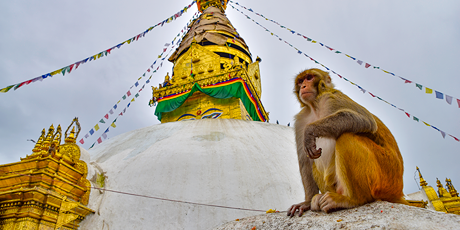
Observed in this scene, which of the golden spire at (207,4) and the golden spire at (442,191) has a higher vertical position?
the golden spire at (207,4)

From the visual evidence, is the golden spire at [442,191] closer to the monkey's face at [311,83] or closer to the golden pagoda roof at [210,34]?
the monkey's face at [311,83]

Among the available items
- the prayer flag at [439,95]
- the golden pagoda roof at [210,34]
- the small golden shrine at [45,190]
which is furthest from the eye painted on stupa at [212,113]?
the prayer flag at [439,95]

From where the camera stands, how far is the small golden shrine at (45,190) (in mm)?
3088

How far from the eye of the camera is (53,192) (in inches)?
127

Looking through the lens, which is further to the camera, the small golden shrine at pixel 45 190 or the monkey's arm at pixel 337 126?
the small golden shrine at pixel 45 190

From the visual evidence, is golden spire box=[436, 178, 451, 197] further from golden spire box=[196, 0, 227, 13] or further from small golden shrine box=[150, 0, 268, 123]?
golden spire box=[196, 0, 227, 13]

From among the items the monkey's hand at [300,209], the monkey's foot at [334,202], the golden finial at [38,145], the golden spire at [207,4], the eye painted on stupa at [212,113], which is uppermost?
the golden spire at [207,4]

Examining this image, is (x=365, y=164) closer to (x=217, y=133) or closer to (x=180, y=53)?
(x=217, y=133)

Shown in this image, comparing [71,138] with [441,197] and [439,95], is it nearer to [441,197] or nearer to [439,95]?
[439,95]

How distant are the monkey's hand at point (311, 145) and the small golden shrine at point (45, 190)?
3189mm

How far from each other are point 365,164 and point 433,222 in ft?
1.36

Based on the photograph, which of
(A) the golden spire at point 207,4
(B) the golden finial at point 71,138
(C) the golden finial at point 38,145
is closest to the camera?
(C) the golden finial at point 38,145

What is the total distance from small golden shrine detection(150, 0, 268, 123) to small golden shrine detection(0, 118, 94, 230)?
5155mm

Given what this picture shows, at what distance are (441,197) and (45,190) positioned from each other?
912 cm
